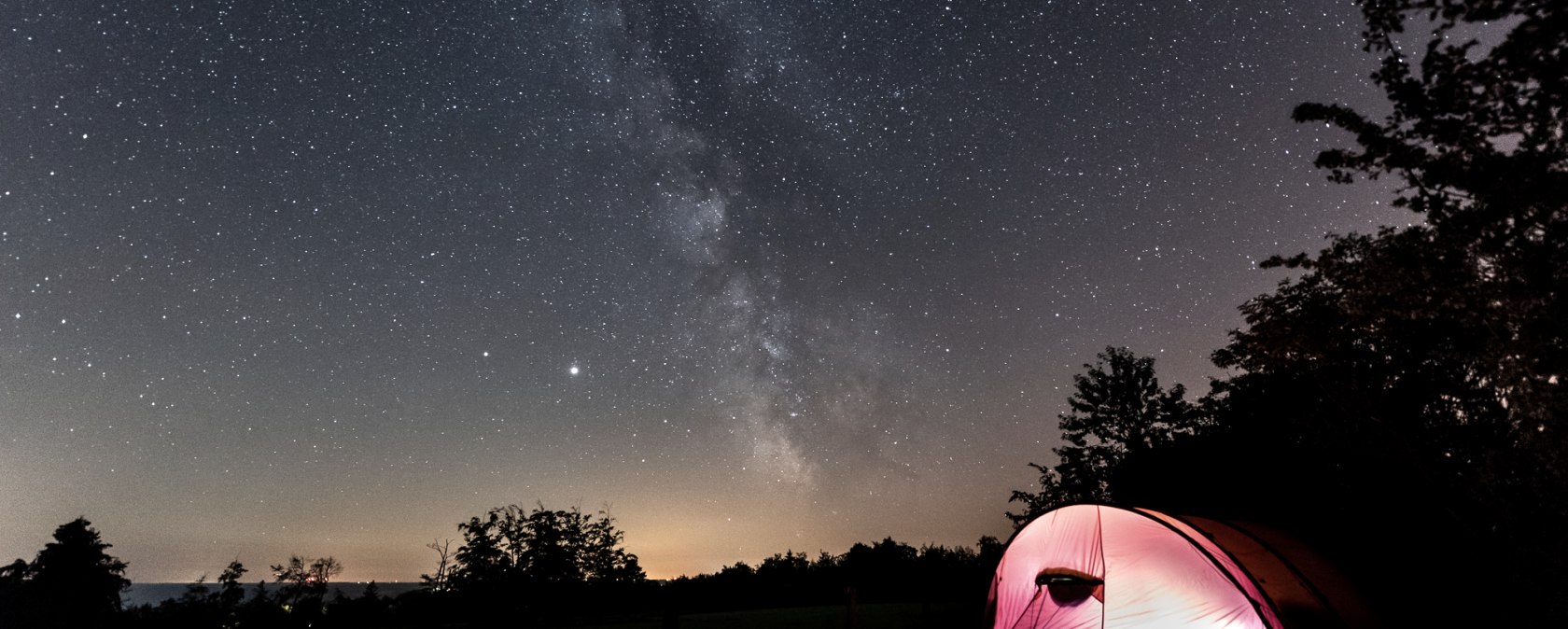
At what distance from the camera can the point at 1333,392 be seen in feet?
45.9

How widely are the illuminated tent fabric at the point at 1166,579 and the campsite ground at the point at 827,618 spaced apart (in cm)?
777

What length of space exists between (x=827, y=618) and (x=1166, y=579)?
13.2 m

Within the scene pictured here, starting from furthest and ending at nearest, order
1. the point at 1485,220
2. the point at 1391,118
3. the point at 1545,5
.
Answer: the point at 1391,118
the point at 1485,220
the point at 1545,5

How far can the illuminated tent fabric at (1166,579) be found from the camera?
7.18m

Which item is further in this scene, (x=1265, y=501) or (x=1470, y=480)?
(x=1265, y=501)

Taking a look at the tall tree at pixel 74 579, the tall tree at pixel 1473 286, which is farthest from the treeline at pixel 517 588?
the tall tree at pixel 1473 286

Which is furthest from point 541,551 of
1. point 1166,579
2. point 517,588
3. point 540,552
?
point 1166,579

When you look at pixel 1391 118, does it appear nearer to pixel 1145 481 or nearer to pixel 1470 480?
pixel 1470 480

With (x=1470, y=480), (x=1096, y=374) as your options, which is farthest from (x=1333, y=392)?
(x=1096, y=374)

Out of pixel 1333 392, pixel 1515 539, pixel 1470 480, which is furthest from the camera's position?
pixel 1333 392

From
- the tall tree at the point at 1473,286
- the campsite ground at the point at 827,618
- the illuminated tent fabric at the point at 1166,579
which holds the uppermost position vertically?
the tall tree at the point at 1473,286

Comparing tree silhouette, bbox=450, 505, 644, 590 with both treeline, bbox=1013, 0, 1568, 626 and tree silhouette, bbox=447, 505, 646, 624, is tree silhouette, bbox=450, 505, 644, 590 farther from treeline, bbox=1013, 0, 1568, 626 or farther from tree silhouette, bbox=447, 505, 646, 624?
treeline, bbox=1013, 0, 1568, 626

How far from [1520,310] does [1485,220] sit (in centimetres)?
Result: 133

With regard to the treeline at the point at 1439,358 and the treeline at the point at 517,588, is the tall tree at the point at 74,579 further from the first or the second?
the treeline at the point at 1439,358
